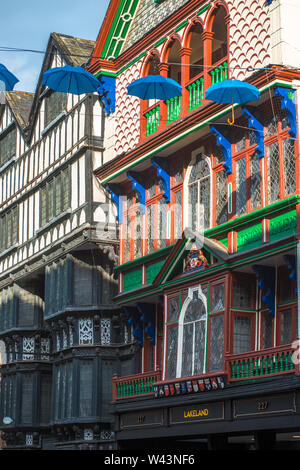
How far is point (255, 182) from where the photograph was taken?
24250mm

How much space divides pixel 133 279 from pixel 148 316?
46.6 inches

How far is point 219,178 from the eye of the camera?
1019 inches

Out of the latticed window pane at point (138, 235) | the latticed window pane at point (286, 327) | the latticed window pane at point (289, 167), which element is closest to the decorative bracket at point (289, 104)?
the latticed window pane at point (289, 167)

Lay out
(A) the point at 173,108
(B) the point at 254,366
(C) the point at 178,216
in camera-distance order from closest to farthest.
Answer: (B) the point at 254,366
(C) the point at 178,216
(A) the point at 173,108

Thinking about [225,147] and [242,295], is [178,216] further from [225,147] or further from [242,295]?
[242,295]

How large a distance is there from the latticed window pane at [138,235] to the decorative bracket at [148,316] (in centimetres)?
153

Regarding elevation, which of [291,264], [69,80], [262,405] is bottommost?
[262,405]

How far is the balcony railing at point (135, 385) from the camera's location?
26.8 metres

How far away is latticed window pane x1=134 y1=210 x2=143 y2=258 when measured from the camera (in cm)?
2967

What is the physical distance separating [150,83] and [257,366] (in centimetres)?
736

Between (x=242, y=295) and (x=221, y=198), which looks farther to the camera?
(x=221, y=198)

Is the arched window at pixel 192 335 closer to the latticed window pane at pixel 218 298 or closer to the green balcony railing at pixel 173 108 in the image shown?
the latticed window pane at pixel 218 298

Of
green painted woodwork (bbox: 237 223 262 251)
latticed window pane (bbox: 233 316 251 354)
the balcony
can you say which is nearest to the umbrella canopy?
green painted woodwork (bbox: 237 223 262 251)

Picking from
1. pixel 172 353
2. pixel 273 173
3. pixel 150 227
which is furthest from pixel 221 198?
pixel 172 353
